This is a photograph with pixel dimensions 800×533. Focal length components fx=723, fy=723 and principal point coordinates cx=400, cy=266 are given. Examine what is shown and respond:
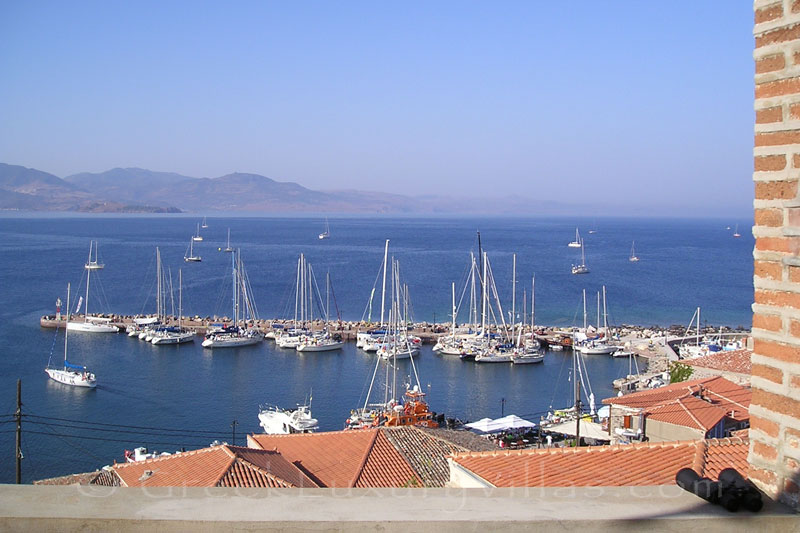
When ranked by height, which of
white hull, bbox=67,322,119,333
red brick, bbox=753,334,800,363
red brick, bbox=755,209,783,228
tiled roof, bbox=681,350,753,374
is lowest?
white hull, bbox=67,322,119,333

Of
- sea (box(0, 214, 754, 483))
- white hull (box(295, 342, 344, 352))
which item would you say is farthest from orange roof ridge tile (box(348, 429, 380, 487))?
white hull (box(295, 342, 344, 352))

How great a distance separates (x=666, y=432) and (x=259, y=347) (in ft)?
90.1

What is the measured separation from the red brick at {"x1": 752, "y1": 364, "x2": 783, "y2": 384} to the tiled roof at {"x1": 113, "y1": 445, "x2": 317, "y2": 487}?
338 inches

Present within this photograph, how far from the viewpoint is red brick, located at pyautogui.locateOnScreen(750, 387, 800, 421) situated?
7.22 ft

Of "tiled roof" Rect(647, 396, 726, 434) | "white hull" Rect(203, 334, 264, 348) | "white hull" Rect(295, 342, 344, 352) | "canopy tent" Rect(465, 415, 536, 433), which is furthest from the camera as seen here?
"white hull" Rect(203, 334, 264, 348)

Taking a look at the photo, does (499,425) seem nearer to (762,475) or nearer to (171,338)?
(762,475)

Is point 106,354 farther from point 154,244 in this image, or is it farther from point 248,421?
point 154,244

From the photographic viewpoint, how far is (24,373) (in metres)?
30.9

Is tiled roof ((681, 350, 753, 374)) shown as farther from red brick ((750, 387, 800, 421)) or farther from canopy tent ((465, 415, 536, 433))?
red brick ((750, 387, 800, 421))

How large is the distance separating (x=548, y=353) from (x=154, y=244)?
83645 mm

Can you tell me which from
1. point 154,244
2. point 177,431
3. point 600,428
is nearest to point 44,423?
point 177,431

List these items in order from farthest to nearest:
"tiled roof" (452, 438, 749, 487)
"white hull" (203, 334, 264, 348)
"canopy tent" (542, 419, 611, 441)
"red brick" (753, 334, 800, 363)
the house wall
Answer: "white hull" (203, 334, 264, 348) < "canopy tent" (542, 419, 611, 441) < the house wall < "tiled roof" (452, 438, 749, 487) < "red brick" (753, 334, 800, 363)

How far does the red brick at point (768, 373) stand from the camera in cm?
224

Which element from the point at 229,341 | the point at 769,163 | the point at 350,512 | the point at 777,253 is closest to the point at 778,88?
the point at 769,163
